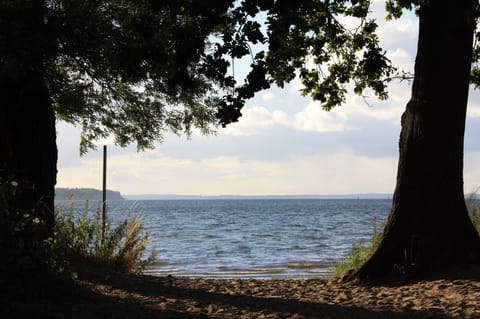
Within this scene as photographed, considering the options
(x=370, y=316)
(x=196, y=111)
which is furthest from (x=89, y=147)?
(x=370, y=316)

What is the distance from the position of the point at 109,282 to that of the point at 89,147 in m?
5.33

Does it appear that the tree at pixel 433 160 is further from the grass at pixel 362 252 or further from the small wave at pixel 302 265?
the small wave at pixel 302 265

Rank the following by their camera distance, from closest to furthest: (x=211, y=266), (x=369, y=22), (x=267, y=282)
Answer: (x=267, y=282) < (x=369, y=22) < (x=211, y=266)

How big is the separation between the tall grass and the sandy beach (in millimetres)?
1764

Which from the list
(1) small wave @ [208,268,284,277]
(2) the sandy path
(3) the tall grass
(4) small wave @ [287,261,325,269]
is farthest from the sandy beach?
(4) small wave @ [287,261,325,269]

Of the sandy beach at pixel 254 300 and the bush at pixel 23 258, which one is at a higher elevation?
the bush at pixel 23 258

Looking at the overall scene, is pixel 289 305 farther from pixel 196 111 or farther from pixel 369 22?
pixel 369 22

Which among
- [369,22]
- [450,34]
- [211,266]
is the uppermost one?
[369,22]

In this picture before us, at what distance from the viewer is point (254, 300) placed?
8.33 meters

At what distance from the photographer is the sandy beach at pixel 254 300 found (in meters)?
7.13

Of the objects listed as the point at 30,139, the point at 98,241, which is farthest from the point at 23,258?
the point at 98,241

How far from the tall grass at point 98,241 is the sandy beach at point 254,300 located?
5.79ft

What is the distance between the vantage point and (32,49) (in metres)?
9.41

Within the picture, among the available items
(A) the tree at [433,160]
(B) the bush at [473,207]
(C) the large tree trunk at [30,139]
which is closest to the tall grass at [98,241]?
(C) the large tree trunk at [30,139]
